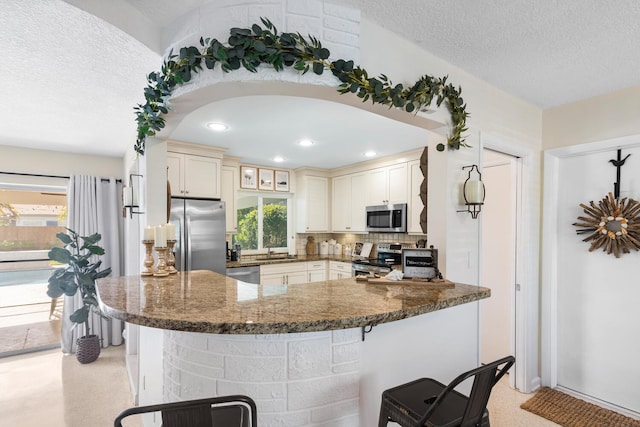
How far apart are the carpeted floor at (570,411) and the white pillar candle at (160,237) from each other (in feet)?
9.96

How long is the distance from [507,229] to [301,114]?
2223mm

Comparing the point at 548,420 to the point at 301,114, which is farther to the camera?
the point at 301,114

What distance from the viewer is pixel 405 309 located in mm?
1290

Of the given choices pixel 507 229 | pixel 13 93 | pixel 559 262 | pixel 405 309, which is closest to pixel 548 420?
pixel 559 262

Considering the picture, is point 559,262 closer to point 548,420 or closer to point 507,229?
point 507,229

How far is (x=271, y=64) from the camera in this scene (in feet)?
4.74

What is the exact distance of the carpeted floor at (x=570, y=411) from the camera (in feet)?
7.84

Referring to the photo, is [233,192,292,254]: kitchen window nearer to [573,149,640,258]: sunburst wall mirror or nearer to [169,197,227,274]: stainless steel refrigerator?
[169,197,227,274]: stainless steel refrigerator

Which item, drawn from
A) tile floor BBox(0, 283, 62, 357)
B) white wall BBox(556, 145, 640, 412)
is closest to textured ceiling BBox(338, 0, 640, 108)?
white wall BBox(556, 145, 640, 412)

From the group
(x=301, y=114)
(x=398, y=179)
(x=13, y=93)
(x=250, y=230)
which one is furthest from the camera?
(x=250, y=230)

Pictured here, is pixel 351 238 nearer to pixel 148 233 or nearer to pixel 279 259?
pixel 279 259

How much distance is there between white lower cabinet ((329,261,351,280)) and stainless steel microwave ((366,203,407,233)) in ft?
2.21

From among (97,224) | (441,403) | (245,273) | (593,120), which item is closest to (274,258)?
(245,273)

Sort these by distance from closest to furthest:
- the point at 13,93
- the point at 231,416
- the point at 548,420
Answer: the point at 231,416
the point at 13,93
the point at 548,420
